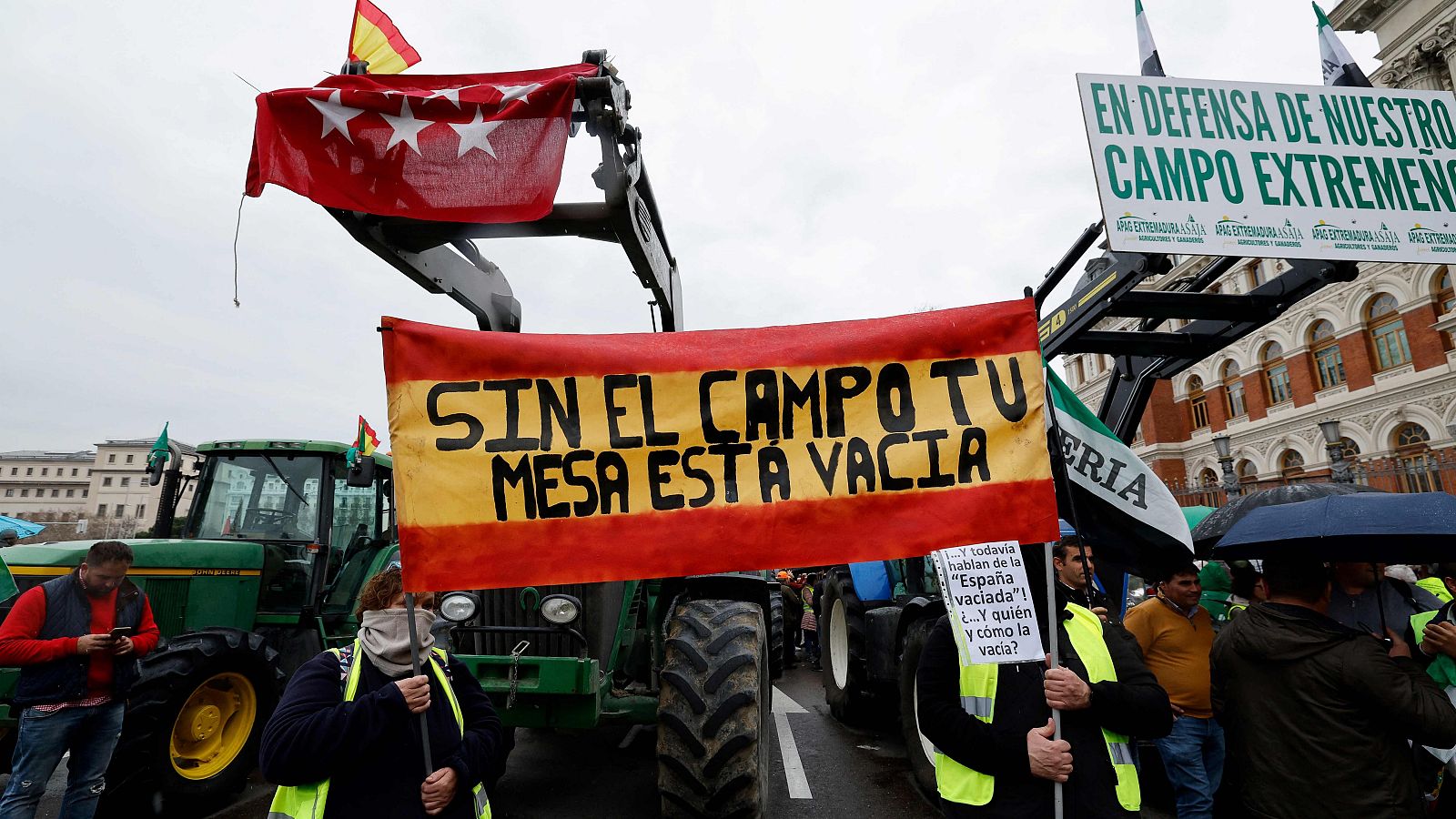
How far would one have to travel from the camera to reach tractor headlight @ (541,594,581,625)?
14.1 ft

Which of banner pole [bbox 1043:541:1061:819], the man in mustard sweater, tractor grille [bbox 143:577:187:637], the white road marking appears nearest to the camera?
banner pole [bbox 1043:541:1061:819]

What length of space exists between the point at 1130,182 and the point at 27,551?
801 cm

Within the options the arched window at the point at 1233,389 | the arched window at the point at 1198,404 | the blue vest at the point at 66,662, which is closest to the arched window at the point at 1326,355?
the arched window at the point at 1233,389

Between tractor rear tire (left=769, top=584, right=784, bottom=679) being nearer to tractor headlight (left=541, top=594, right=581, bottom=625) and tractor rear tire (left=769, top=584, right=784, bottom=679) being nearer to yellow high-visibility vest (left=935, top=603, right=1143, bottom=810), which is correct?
tractor headlight (left=541, top=594, right=581, bottom=625)

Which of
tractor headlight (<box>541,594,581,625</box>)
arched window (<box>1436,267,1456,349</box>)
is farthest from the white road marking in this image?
arched window (<box>1436,267,1456,349</box>)

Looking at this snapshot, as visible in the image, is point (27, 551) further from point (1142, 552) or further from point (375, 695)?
point (1142, 552)

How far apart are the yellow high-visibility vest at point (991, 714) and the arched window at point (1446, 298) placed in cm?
2515

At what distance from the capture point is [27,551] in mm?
5277

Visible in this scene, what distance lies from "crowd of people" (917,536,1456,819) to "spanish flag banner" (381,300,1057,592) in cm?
50

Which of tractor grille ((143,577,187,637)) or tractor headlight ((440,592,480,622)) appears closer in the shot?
tractor headlight ((440,592,480,622))

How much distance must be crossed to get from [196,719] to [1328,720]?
6.65 metres

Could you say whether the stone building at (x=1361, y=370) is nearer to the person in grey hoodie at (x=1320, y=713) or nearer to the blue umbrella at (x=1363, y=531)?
the blue umbrella at (x=1363, y=531)

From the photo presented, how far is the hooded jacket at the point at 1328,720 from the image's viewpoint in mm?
2574

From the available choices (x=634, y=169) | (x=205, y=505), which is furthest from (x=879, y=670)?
(x=205, y=505)
